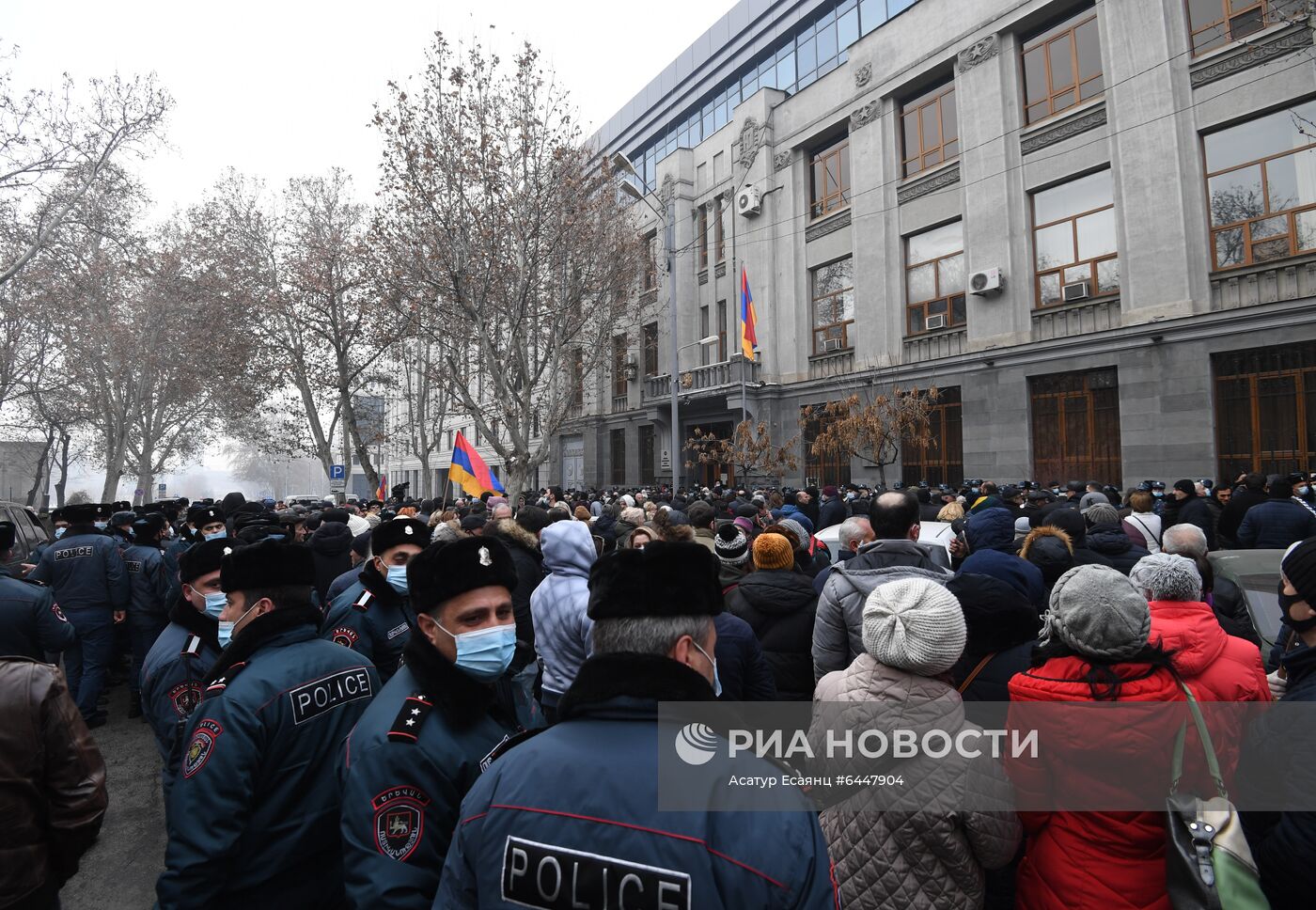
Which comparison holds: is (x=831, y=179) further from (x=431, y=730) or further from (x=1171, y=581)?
(x=431, y=730)

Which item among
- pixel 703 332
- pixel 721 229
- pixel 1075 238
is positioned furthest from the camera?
pixel 703 332

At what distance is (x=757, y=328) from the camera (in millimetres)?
24891

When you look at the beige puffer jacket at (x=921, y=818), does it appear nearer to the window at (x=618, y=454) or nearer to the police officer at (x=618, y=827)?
the police officer at (x=618, y=827)

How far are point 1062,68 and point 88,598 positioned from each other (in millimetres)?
21108

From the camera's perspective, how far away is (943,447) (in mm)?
19078

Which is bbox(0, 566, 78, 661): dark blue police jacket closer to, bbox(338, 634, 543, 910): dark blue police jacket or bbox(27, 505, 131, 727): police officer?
bbox(27, 505, 131, 727): police officer

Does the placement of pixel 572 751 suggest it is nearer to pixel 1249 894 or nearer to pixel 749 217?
pixel 1249 894

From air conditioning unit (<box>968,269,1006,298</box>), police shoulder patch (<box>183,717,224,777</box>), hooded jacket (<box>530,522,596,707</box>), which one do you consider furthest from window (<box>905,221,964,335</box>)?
police shoulder patch (<box>183,717,224,777</box>)

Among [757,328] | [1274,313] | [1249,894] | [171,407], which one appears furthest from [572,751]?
[171,407]

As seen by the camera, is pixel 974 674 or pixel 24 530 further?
pixel 24 530

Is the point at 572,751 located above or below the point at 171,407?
below

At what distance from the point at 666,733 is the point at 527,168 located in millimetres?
17176

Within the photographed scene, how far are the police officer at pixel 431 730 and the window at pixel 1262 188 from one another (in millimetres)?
16911

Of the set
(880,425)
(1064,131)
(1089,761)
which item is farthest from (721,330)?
(1089,761)
